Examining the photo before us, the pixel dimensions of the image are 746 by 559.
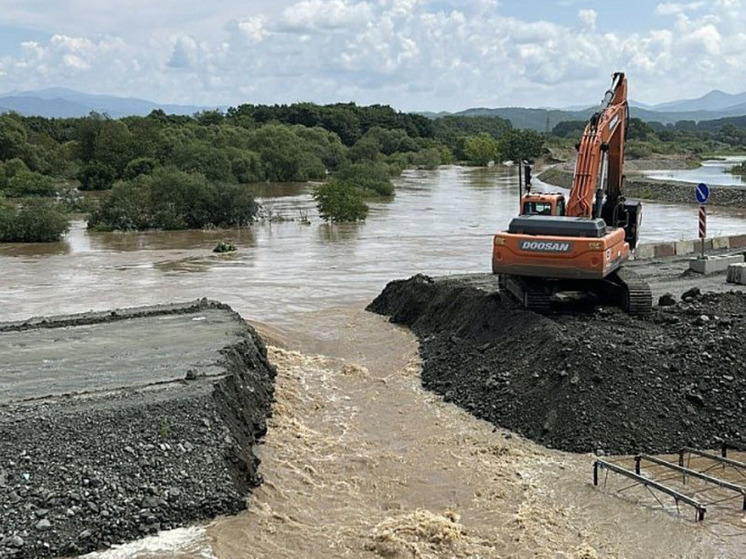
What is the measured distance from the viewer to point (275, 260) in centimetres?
3384

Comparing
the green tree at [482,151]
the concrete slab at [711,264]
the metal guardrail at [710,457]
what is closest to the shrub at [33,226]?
the concrete slab at [711,264]

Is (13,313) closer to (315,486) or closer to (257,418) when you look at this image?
(257,418)

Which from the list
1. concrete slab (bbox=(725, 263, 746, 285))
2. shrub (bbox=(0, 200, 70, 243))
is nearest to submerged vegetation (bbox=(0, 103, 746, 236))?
shrub (bbox=(0, 200, 70, 243))

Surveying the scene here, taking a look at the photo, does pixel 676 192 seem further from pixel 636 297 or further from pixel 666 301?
pixel 636 297

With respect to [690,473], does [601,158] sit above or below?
above

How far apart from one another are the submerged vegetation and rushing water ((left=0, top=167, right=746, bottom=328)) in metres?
1.81

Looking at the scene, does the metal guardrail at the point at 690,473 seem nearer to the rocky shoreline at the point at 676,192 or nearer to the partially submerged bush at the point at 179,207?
the partially submerged bush at the point at 179,207

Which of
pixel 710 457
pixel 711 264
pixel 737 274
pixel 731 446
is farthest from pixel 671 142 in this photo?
pixel 710 457

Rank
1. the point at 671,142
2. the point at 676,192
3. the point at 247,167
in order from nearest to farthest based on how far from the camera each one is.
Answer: the point at 676,192 < the point at 247,167 < the point at 671,142

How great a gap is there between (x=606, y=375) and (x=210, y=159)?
163 feet

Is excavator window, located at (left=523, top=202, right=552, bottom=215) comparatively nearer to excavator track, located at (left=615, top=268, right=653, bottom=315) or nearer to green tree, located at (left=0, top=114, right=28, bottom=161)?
excavator track, located at (left=615, top=268, right=653, bottom=315)

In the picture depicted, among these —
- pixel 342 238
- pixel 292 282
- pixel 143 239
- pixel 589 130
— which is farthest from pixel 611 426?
pixel 143 239

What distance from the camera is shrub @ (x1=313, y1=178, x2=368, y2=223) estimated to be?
46906mm

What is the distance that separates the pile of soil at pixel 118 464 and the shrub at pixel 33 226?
32.4 m
